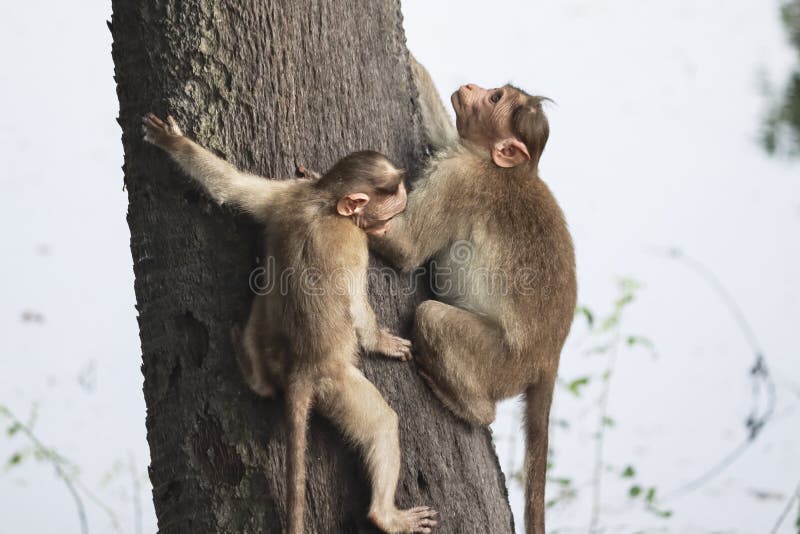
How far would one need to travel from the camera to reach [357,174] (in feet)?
12.8

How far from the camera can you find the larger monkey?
441cm

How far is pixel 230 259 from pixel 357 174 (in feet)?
1.93

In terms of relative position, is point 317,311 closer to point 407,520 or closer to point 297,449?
point 297,449

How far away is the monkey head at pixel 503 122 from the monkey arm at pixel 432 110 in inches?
4.3

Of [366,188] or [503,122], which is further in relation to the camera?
[503,122]

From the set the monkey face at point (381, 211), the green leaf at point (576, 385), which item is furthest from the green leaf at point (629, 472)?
the monkey face at point (381, 211)

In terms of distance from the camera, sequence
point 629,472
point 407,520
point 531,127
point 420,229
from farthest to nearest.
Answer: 1. point 629,472
2. point 531,127
3. point 420,229
4. point 407,520

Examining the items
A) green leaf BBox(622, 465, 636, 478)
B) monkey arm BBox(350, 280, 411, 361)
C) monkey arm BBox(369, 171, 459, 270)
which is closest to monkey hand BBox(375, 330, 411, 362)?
monkey arm BBox(350, 280, 411, 361)

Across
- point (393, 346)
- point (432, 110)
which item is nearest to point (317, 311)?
point (393, 346)

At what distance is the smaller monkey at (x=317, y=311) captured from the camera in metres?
3.66

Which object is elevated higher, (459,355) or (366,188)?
(366,188)

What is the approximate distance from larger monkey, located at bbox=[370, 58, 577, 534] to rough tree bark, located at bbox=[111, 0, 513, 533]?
35 cm

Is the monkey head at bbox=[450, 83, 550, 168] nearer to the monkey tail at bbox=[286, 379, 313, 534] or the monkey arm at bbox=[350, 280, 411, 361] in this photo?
the monkey arm at bbox=[350, 280, 411, 361]

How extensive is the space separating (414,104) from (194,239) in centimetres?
119
